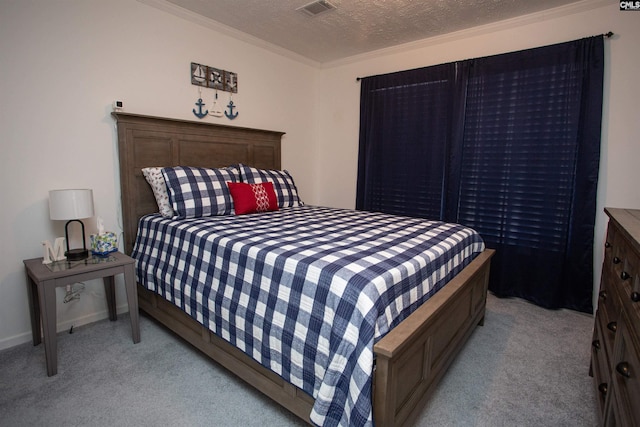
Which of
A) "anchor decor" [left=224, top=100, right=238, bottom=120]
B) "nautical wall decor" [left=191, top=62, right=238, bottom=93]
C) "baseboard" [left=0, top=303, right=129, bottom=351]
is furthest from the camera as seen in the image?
"anchor decor" [left=224, top=100, right=238, bottom=120]

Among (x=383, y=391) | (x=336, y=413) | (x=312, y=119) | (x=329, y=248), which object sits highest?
(x=312, y=119)

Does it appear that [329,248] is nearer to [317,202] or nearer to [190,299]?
[190,299]

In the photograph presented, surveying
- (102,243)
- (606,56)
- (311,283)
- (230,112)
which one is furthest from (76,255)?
(606,56)

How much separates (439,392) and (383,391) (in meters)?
0.75

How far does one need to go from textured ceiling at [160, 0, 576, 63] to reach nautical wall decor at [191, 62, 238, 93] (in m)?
0.43

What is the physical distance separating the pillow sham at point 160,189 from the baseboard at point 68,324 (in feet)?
2.91

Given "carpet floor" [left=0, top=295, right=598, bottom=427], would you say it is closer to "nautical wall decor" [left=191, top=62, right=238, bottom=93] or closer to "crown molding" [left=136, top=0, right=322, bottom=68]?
"nautical wall decor" [left=191, top=62, right=238, bottom=93]

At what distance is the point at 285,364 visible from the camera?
58.1 inches

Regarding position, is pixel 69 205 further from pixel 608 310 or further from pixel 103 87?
pixel 608 310

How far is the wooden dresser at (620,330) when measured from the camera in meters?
1.03

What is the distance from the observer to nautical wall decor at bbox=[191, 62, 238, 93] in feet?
→ 9.85

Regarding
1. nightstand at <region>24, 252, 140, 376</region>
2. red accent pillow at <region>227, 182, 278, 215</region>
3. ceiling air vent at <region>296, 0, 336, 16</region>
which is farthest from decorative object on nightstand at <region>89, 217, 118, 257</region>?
ceiling air vent at <region>296, 0, 336, 16</region>

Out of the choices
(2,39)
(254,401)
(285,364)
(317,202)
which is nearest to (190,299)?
(254,401)

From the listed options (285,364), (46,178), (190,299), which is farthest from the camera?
(46,178)
